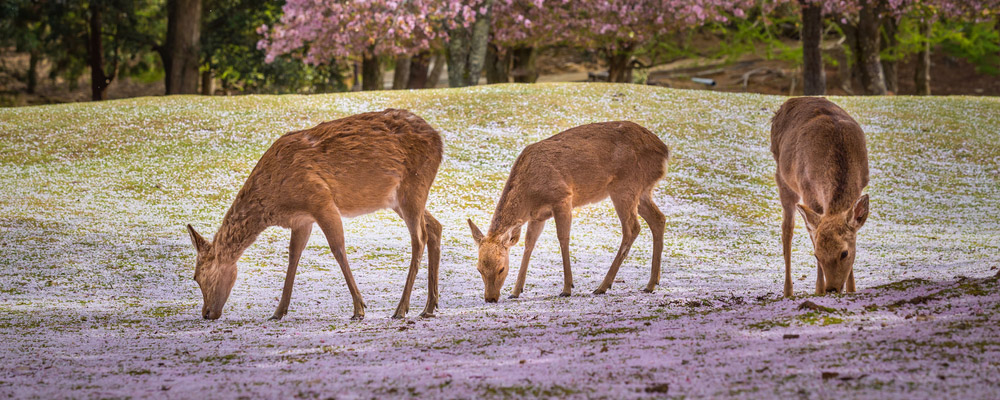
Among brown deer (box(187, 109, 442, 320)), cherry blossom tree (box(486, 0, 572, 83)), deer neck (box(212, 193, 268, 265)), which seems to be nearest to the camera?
brown deer (box(187, 109, 442, 320))

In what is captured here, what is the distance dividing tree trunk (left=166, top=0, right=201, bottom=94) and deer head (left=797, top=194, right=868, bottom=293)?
27442 mm

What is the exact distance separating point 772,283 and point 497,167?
1016 centimetres

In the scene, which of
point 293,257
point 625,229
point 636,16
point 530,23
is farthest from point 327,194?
point 636,16

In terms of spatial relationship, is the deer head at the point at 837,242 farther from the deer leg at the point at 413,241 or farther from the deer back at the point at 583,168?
the deer leg at the point at 413,241

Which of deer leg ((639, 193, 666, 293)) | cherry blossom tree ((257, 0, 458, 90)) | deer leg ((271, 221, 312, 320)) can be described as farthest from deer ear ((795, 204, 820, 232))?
cherry blossom tree ((257, 0, 458, 90))

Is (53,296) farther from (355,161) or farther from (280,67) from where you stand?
(280,67)

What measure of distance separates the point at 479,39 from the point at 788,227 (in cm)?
2161

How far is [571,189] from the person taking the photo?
10.1 meters

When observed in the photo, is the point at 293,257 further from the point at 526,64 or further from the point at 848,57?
the point at 848,57

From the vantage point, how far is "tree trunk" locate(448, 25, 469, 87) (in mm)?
30844

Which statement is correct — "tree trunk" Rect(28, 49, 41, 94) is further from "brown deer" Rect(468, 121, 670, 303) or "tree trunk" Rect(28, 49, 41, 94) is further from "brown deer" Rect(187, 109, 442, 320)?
"brown deer" Rect(468, 121, 670, 303)

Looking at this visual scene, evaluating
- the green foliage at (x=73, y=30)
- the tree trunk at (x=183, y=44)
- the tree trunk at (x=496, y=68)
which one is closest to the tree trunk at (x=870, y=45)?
the tree trunk at (x=496, y=68)

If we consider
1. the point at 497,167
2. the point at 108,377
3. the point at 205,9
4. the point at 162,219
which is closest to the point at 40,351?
the point at 108,377

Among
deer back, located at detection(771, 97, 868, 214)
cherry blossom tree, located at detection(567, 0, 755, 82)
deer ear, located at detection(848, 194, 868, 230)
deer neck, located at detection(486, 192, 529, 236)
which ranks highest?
cherry blossom tree, located at detection(567, 0, 755, 82)
